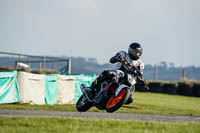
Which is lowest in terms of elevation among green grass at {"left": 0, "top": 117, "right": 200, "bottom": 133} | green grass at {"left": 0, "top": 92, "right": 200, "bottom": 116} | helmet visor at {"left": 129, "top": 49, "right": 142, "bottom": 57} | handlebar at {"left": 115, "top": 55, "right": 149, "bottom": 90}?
green grass at {"left": 0, "top": 92, "right": 200, "bottom": 116}

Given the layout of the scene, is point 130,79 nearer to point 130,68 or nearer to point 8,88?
point 130,68

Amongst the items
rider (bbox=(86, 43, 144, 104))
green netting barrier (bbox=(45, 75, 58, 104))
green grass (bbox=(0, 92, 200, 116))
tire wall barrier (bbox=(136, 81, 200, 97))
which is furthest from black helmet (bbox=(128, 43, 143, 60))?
tire wall barrier (bbox=(136, 81, 200, 97))

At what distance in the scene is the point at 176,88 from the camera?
118 ft

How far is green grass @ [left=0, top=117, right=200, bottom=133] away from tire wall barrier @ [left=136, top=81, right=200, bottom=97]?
83.2 feet

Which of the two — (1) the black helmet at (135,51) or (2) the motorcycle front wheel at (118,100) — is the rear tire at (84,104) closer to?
(2) the motorcycle front wheel at (118,100)

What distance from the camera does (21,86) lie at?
57.5 feet

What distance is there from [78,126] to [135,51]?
360 cm

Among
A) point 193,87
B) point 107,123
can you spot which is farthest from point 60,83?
point 193,87

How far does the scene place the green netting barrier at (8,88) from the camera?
55.5ft

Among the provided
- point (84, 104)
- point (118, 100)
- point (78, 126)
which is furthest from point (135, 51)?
point (78, 126)

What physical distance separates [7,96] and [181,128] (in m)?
9.24

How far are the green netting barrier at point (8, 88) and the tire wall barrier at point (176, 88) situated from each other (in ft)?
66.8

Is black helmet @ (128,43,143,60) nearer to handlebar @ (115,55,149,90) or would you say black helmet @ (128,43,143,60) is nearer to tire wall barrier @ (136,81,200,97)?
handlebar @ (115,55,149,90)

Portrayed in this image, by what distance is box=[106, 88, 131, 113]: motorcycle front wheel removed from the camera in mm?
10891
